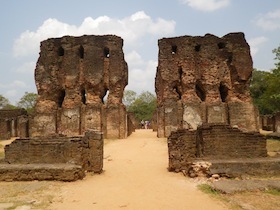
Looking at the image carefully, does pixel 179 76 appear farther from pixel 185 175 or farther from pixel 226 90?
pixel 185 175

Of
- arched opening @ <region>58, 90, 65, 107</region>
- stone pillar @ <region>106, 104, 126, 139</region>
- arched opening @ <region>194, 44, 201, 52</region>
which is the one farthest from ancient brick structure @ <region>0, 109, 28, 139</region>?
arched opening @ <region>194, 44, 201, 52</region>

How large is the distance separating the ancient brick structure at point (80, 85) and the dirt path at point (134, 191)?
26.1ft

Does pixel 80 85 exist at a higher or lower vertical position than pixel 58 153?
higher

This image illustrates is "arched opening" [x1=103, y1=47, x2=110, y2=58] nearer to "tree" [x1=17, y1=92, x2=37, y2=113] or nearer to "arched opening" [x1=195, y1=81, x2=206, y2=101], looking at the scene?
"arched opening" [x1=195, y1=81, x2=206, y2=101]

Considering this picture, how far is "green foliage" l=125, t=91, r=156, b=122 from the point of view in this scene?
47.7m

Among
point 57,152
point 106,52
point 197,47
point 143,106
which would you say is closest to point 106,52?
point 106,52

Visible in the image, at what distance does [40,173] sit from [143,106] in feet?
138

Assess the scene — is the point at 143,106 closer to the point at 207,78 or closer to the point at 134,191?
the point at 207,78

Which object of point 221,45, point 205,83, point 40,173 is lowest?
point 40,173

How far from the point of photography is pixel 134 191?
695 centimetres

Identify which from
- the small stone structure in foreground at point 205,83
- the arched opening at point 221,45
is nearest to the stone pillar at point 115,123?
the small stone structure in foreground at point 205,83

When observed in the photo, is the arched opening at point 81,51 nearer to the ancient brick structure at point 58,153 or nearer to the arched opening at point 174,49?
the arched opening at point 174,49

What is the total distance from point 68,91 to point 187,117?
8368 millimetres

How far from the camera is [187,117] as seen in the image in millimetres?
19172
